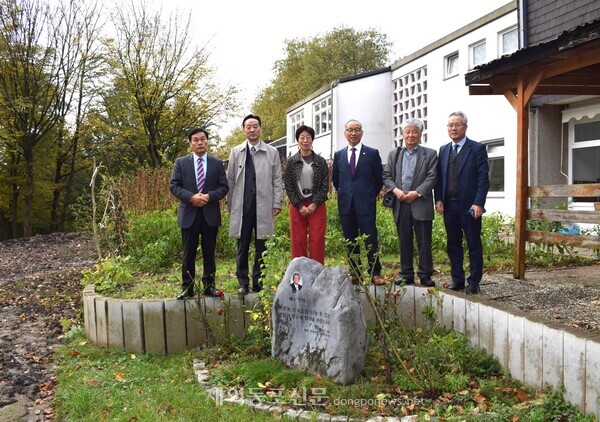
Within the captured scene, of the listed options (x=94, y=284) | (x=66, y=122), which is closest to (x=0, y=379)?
(x=94, y=284)

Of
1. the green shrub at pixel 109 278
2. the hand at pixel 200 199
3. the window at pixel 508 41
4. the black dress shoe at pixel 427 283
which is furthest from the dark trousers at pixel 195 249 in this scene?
the window at pixel 508 41

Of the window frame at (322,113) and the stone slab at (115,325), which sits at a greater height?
the window frame at (322,113)

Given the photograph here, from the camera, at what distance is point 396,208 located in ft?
19.3

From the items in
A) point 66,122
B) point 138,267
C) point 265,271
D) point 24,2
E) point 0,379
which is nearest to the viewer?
point 0,379

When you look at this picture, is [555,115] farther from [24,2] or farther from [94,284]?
[24,2]

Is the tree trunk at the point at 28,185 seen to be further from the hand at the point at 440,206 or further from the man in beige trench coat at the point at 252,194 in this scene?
the hand at the point at 440,206

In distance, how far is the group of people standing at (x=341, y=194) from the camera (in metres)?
5.61

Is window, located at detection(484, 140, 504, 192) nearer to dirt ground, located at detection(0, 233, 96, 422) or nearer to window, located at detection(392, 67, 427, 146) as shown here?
window, located at detection(392, 67, 427, 146)

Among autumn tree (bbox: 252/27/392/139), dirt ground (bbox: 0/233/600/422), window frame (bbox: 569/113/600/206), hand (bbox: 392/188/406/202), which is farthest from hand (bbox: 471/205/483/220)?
autumn tree (bbox: 252/27/392/139)

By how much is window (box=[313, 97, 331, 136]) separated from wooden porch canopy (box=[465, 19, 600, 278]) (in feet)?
61.3

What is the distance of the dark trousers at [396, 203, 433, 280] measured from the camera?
577 cm

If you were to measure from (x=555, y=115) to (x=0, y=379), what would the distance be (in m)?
12.4

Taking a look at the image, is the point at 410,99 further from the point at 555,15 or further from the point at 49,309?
the point at 49,309

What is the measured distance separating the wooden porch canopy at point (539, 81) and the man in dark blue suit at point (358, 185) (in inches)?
68.8
